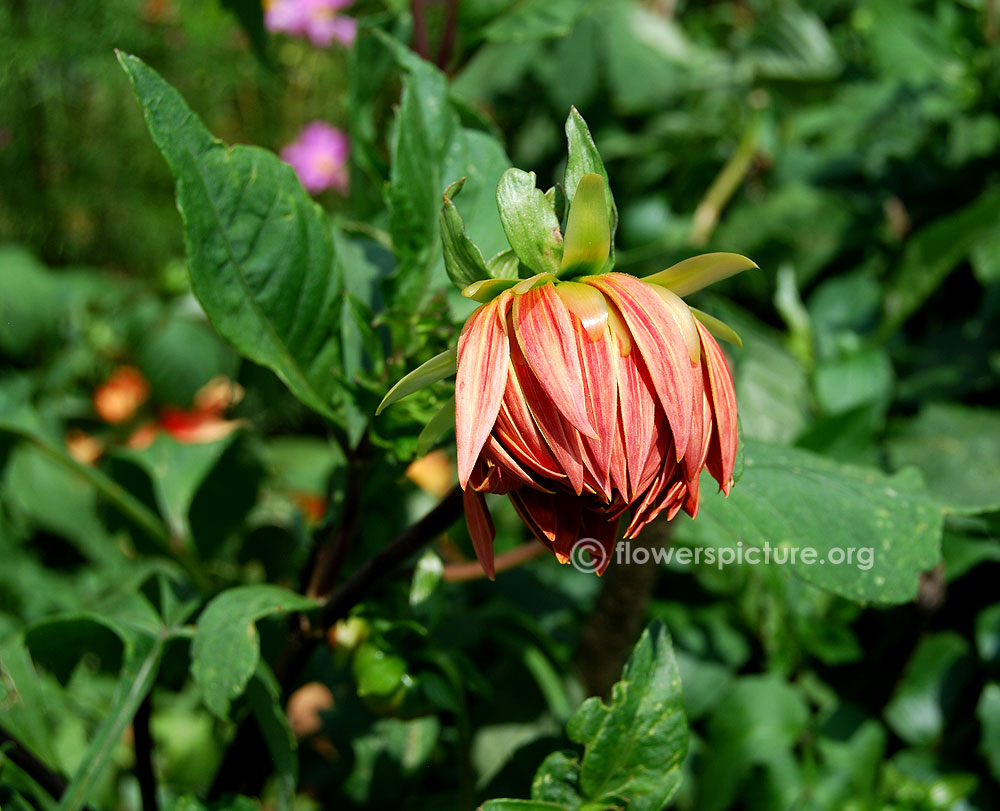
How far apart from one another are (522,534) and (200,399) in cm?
93

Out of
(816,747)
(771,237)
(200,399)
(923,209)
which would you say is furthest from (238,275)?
(200,399)

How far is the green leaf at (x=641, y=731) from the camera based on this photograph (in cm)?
54

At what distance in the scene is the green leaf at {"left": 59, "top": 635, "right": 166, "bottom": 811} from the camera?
579mm

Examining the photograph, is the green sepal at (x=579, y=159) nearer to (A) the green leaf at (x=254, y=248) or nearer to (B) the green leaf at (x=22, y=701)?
(A) the green leaf at (x=254, y=248)

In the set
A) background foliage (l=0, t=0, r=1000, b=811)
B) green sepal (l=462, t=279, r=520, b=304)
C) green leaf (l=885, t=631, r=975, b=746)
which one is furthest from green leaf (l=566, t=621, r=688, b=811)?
green leaf (l=885, t=631, r=975, b=746)

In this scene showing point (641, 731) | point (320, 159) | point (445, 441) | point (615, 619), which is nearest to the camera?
point (641, 731)

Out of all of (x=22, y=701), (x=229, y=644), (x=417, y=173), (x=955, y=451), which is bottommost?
(x=955, y=451)

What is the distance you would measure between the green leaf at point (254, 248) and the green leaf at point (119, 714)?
22cm

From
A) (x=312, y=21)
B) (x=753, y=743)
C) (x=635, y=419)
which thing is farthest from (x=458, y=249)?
(x=312, y=21)

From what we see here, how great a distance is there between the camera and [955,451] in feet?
3.39

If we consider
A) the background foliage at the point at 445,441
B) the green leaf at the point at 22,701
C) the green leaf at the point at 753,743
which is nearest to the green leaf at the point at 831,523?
the background foliage at the point at 445,441

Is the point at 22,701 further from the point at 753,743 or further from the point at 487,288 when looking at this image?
the point at 753,743

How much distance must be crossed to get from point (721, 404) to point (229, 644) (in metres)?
0.33

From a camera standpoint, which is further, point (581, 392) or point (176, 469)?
point (176, 469)
